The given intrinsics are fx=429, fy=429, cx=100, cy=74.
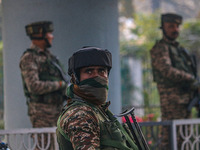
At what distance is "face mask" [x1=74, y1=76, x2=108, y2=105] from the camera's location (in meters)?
2.26

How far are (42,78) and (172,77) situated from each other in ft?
6.37

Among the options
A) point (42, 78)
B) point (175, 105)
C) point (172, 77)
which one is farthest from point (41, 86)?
point (175, 105)

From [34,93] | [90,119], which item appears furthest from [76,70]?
[34,93]

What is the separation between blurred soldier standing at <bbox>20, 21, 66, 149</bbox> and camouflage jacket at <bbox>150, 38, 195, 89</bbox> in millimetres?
1609

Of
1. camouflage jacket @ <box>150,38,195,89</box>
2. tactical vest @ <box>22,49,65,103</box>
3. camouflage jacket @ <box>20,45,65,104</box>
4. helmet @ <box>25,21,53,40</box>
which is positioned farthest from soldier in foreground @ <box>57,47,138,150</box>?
camouflage jacket @ <box>150,38,195,89</box>

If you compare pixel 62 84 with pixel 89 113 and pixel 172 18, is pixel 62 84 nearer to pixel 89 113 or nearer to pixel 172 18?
pixel 172 18

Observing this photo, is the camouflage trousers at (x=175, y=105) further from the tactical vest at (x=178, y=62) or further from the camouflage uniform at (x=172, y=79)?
the tactical vest at (x=178, y=62)

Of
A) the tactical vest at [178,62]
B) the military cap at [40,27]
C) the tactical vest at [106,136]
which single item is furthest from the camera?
the tactical vest at [178,62]

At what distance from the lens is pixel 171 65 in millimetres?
5941

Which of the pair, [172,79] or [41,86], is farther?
[172,79]

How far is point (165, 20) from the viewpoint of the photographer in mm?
6266

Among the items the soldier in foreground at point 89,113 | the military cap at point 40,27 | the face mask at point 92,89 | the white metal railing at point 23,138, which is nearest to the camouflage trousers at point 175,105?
the military cap at point 40,27

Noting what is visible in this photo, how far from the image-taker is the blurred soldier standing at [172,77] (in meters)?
5.90

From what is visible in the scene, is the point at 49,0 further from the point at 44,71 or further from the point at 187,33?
the point at 187,33
